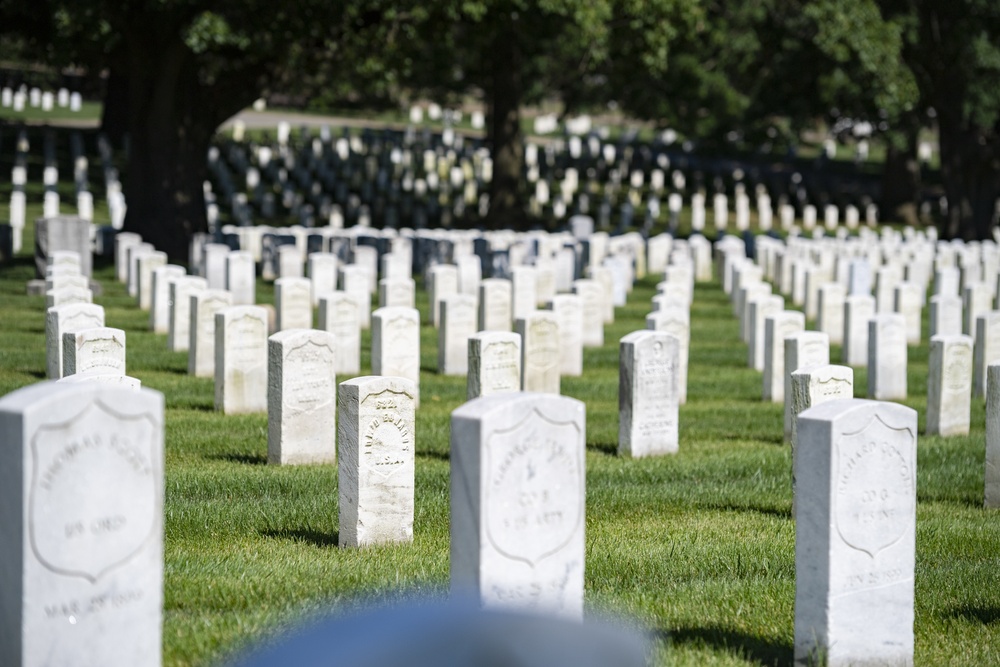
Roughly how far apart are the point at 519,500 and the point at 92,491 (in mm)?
1654

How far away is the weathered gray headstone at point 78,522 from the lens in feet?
16.7

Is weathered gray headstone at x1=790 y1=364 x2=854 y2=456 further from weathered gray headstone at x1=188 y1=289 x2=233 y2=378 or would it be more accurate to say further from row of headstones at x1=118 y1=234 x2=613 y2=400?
weathered gray headstone at x1=188 y1=289 x2=233 y2=378

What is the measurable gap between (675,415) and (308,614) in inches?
231

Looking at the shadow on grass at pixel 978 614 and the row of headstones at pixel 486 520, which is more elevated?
the row of headstones at pixel 486 520

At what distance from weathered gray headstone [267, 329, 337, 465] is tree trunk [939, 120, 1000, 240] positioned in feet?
107

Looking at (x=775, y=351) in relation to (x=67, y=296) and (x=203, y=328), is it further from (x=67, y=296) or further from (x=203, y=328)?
(x=67, y=296)

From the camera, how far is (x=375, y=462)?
28.2ft

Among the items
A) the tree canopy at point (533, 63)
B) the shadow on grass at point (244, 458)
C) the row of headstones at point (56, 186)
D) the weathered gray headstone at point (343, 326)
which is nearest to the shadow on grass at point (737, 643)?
the shadow on grass at point (244, 458)

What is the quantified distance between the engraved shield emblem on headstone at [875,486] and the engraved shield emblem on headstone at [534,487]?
120cm

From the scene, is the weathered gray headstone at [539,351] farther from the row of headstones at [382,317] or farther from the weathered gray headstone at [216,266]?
the weathered gray headstone at [216,266]

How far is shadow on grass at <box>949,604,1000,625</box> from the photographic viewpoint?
24.4 feet

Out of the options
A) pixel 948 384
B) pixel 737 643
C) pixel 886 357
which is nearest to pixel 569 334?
pixel 886 357

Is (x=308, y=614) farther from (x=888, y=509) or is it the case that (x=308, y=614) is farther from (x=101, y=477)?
(x=888, y=509)

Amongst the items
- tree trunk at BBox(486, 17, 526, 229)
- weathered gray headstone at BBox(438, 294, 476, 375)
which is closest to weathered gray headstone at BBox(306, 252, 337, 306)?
weathered gray headstone at BBox(438, 294, 476, 375)
